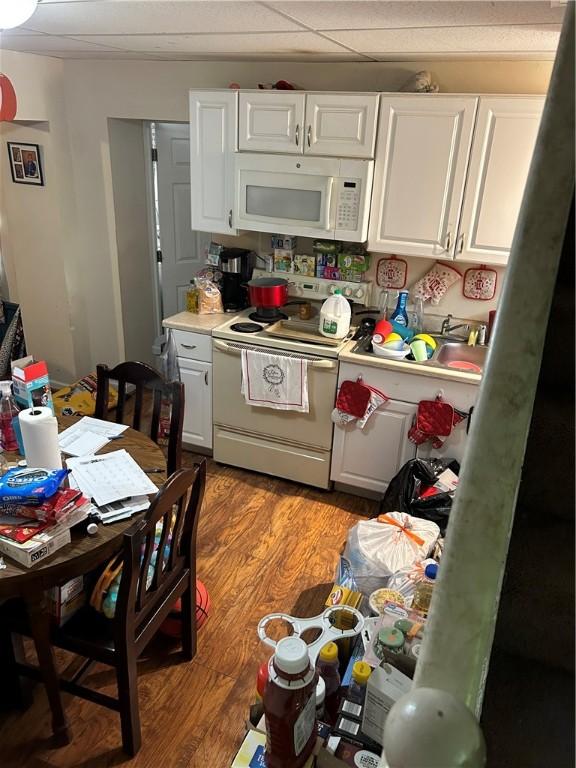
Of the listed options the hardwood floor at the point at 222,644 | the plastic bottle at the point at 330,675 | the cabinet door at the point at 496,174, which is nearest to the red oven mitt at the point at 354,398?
the hardwood floor at the point at 222,644

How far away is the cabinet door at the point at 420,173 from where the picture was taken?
2799 millimetres

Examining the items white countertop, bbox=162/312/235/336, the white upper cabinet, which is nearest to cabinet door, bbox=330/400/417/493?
white countertop, bbox=162/312/235/336

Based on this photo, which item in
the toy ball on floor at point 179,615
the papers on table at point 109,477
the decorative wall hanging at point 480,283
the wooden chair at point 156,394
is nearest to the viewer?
the papers on table at point 109,477

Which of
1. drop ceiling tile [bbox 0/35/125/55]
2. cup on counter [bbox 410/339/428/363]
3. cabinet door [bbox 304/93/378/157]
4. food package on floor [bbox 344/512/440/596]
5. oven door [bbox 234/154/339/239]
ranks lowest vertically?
food package on floor [bbox 344/512/440/596]

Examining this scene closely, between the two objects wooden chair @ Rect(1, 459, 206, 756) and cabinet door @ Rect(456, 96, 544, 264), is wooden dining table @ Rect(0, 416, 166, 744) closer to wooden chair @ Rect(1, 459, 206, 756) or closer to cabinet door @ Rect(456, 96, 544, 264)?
wooden chair @ Rect(1, 459, 206, 756)

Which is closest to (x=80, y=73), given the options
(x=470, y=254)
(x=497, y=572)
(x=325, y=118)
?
(x=325, y=118)

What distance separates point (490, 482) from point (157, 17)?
7.38ft

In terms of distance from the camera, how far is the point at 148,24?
2213 mm

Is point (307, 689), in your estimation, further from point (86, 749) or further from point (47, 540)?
point (86, 749)

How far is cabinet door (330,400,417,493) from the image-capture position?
10.2ft

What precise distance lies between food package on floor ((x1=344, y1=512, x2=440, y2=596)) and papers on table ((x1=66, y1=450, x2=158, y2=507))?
947mm

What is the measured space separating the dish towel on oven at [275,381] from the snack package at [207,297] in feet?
1.69

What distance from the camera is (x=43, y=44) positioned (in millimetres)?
3018

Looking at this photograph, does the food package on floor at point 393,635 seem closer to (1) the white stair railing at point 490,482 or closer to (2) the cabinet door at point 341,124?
(1) the white stair railing at point 490,482
